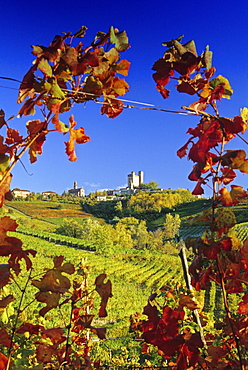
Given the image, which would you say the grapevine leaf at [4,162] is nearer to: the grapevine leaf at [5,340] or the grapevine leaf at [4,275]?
the grapevine leaf at [4,275]

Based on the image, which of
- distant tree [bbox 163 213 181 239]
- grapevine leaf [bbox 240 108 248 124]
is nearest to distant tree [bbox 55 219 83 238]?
distant tree [bbox 163 213 181 239]

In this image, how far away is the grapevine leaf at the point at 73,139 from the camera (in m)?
0.77

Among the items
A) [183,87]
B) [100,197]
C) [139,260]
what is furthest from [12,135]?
[100,197]

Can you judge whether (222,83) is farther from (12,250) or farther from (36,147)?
(12,250)

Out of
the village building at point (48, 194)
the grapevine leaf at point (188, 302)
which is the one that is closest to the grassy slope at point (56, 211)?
the village building at point (48, 194)

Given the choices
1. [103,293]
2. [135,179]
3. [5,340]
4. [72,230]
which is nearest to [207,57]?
[103,293]

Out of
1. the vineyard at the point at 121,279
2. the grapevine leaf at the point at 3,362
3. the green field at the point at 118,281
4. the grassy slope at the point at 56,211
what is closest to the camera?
→ the grapevine leaf at the point at 3,362

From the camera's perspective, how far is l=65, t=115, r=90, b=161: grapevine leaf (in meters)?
0.77

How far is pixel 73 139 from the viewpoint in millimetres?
787

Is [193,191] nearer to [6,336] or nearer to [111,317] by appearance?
[6,336]

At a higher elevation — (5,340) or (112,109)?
(112,109)

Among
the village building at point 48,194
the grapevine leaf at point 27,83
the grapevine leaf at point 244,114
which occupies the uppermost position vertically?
the village building at point 48,194

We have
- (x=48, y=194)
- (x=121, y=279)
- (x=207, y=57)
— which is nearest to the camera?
(x=207, y=57)

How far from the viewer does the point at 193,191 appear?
2.58 ft
